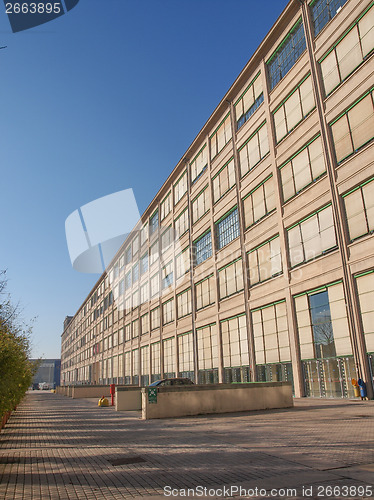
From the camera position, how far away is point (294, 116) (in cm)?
2905

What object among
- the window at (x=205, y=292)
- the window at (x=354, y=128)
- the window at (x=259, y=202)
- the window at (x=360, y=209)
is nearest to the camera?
the window at (x=360, y=209)

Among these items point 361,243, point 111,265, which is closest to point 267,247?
point 361,243

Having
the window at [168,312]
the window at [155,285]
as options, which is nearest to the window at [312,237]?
the window at [168,312]

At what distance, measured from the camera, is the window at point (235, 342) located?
3369 cm

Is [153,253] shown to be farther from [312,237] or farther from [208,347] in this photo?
[312,237]

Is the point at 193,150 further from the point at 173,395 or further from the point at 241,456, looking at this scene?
the point at 241,456

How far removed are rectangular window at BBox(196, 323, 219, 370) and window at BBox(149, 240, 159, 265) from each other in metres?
17.4

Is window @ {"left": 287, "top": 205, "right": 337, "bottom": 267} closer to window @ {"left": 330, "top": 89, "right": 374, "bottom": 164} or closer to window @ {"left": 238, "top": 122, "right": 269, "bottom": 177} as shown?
window @ {"left": 330, "top": 89, "right": 374, "bottom": 164}

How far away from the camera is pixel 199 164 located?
45.4 metres

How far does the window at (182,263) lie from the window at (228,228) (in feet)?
24.3

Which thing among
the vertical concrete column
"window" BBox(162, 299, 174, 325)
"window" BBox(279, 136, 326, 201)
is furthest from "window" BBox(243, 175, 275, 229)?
"window" BBox(162, 299, 174, 325)

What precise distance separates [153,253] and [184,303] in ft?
47.3

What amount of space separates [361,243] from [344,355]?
21.0 feet

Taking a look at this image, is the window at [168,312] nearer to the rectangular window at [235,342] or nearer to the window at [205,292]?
the window at [205,292]
